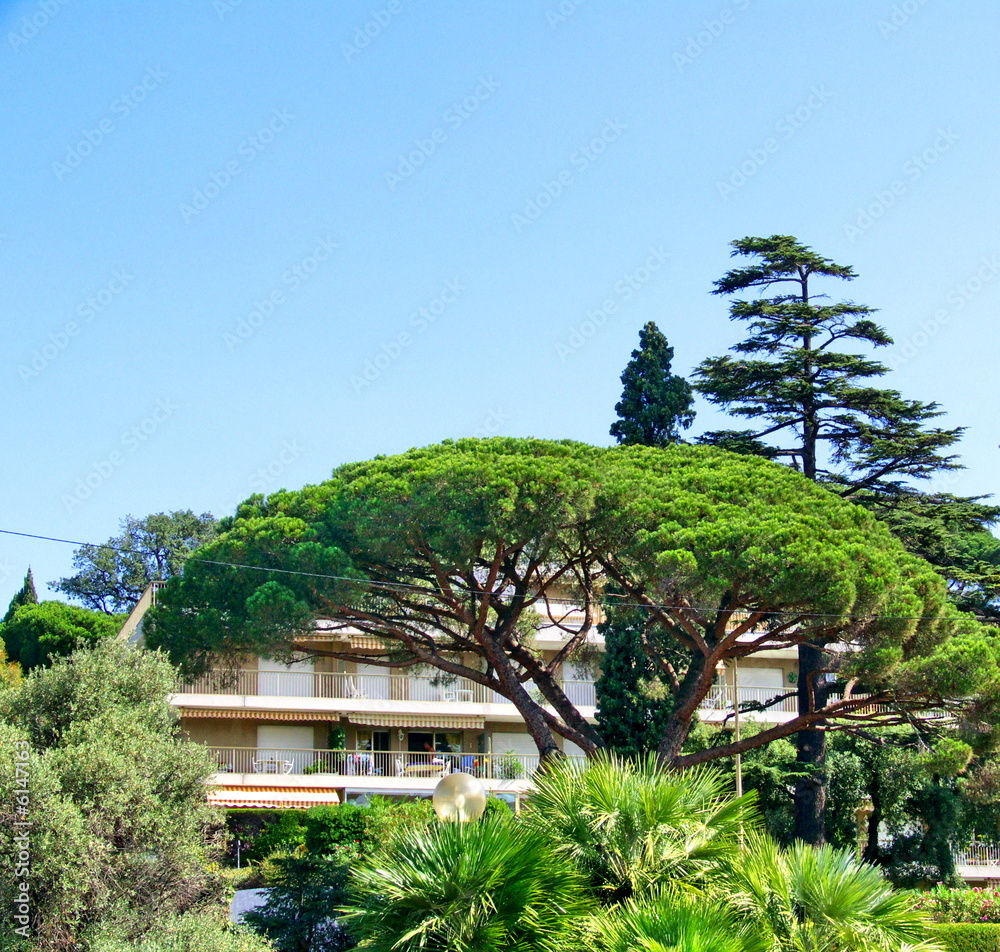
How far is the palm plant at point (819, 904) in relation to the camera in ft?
32.2

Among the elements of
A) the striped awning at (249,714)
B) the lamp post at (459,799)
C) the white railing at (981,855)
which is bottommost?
the white railing at (981,855)

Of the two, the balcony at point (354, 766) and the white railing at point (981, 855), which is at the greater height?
the balcony at point (354, 766)

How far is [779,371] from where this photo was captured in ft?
102

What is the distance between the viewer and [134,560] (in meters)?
56.5

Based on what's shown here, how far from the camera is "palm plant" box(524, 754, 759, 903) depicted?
10.7 m

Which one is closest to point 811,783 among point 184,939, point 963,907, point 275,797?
point 963,907

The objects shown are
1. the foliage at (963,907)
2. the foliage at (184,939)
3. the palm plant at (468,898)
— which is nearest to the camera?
the palm plant at (468,898)

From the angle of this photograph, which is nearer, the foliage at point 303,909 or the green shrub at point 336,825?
the foliage at point 303,909

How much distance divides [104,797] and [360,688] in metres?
23.1

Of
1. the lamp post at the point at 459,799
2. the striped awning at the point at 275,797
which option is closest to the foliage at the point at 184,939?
the lamp post at the point at 459,799

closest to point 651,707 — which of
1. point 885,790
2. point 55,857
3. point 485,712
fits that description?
point 885,790

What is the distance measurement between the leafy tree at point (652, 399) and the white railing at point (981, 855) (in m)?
14.9

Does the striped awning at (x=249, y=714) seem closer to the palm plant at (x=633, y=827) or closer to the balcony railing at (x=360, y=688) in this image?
A: the balcony railing at (x=360, y=688)

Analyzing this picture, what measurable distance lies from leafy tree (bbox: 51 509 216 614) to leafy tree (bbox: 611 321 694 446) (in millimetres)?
29783
